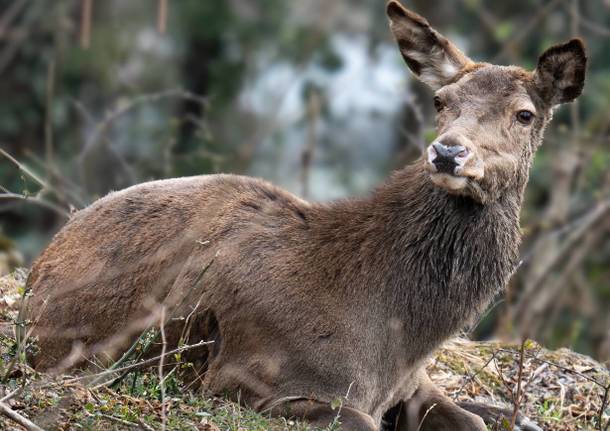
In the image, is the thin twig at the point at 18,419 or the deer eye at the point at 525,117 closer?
the thin twig at the point at 18,419

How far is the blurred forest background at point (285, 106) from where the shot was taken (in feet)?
55.1

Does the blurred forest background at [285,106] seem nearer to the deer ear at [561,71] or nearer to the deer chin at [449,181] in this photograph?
the deer ear at [561,71]

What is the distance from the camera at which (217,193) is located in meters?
8.07

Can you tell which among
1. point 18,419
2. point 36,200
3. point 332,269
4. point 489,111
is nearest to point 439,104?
point 489,111

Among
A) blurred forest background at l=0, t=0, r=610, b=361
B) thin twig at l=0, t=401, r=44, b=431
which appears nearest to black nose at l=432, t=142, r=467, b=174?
thin twig at l=0, t=401, r=44, b=431

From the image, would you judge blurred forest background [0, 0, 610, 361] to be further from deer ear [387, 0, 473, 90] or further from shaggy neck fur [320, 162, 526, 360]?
shaggy neck fur [320, 162, 526, 360]

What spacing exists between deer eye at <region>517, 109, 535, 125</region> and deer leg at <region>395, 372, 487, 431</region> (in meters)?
1.78

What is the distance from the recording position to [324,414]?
7.23 metres

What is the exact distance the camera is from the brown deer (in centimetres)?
744

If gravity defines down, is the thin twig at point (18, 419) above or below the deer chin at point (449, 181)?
below

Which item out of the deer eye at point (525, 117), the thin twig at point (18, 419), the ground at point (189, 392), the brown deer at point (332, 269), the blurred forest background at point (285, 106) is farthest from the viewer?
the blurred forest background at point (285, 106)

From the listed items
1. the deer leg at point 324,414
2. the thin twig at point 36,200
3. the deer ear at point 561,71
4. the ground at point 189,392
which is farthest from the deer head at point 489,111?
the thin twig at point 36,200

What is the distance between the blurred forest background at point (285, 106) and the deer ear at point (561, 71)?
7343 millimetres

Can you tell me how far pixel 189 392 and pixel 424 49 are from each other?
2870 millimetres
